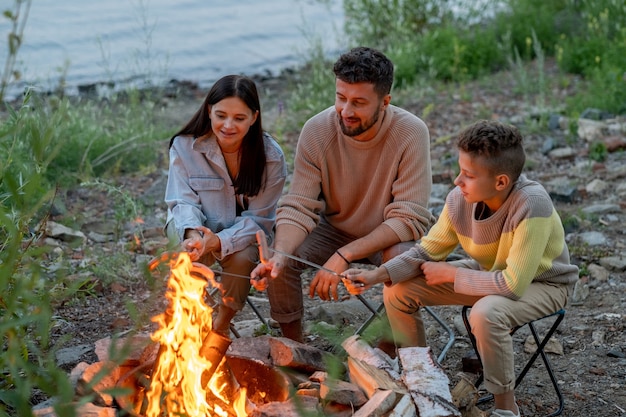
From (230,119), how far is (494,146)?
1.25 m

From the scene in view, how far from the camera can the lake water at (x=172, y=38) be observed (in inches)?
436

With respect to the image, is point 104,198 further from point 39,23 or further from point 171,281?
point 39,23

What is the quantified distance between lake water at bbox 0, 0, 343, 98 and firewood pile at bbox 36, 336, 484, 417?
6840mm

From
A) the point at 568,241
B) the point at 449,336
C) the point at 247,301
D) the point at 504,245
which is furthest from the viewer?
the point at 568,241

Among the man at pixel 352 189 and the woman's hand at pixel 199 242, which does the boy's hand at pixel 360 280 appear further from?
the woman's hand at pixel 199 242

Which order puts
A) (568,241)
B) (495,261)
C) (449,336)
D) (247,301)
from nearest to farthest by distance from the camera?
(495,261), (247,301), (449,336), (568,241)

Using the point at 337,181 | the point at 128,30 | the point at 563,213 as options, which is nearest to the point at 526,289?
the point at 337,181

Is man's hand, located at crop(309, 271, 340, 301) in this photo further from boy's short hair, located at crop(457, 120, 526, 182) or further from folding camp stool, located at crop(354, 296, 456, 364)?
boy's short hair, located at crop(457, 120, 526, 182)

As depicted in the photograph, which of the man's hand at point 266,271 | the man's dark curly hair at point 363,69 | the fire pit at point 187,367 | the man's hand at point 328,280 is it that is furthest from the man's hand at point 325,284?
the man's dark curly hair at point 363,69

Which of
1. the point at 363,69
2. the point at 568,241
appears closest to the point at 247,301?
the point at 363,69

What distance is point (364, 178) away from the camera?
4.30 m

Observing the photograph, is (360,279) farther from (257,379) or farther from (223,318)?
(223,318)

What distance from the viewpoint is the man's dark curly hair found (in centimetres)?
396

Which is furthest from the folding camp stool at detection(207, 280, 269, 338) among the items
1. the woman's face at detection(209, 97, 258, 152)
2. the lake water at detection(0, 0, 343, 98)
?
the lake water at detection(0, 0, 343, 98)
